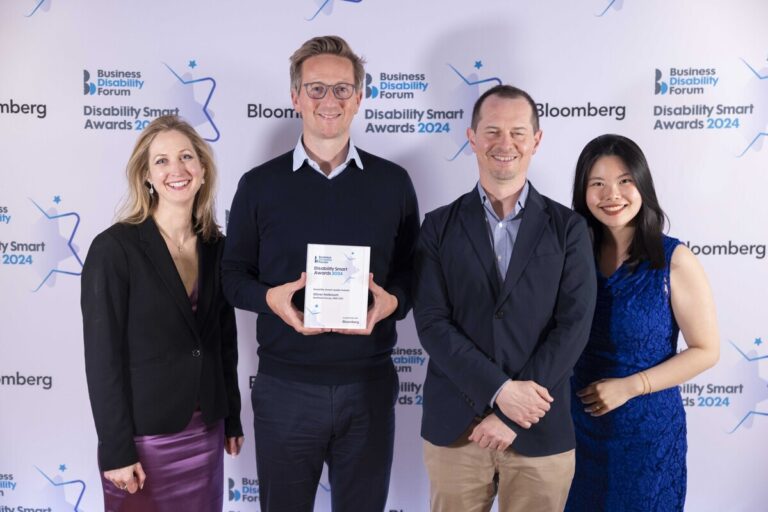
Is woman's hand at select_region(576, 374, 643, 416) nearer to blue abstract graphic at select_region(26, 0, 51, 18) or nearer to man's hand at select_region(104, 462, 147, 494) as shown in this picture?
man's hand at select_region(104, 462, 147, 494)

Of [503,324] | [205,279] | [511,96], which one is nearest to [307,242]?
[205,279]

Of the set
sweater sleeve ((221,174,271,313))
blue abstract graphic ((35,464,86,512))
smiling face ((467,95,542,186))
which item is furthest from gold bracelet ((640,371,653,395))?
blue abstract graphic ((35,464,86,512))

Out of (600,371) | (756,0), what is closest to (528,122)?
(600,371)

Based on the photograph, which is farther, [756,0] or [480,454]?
[756,0]

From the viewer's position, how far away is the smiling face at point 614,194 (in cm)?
208

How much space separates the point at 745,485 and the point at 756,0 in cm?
233

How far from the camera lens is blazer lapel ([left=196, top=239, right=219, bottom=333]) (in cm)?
214

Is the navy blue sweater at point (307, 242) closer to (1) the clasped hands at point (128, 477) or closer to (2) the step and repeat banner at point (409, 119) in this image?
(1) the clasped hands at point (128, 477)

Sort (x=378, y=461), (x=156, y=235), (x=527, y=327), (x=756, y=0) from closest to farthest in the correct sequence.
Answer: (x=527, y=327) → (x=156, y=235) → (x=378, y=461) → (x=756, y=0)

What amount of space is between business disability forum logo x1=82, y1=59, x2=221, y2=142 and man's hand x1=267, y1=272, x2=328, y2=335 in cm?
127

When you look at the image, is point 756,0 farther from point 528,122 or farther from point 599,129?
point 528,122

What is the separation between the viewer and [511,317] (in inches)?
73.6

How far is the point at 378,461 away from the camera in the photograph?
7.26ft

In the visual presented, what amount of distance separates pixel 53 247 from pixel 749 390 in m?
3.51
